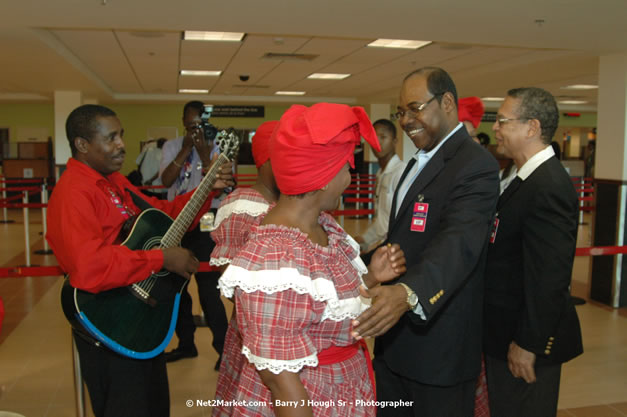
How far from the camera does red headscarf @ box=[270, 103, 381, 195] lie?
1.38 m

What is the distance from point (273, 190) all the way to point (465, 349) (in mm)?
1153

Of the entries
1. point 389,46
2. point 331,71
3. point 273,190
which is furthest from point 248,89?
point 273,190

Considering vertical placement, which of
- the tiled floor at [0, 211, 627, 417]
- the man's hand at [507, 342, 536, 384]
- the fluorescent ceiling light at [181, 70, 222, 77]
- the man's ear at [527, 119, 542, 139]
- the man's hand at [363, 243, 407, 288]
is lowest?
the tiled floor at [0, 211, 627, 417]

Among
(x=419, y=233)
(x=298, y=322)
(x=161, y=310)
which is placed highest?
(x=419, y=233)

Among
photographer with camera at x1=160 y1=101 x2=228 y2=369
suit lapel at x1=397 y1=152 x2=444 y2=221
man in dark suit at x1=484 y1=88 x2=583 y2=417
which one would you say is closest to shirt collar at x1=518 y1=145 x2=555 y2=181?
man in dark suit at x1=484 y1=88 x2=583 y2=417

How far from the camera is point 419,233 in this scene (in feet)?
6.45

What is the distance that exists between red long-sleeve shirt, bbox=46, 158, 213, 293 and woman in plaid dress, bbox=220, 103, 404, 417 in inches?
32.7

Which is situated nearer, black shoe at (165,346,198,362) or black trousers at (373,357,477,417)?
black trousers at (373,357,477,417)

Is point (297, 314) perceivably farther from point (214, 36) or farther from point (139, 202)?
point (214, 36)

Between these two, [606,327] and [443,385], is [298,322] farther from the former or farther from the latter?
[606,327]

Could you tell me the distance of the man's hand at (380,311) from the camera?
1509mm

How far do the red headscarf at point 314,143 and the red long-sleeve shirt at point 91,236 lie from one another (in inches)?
39.2

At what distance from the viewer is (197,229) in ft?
12.8

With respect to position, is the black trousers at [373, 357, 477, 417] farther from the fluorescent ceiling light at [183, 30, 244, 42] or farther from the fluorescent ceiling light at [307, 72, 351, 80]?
the fluorescent ceiling light at [307, 72, 351, 80]
